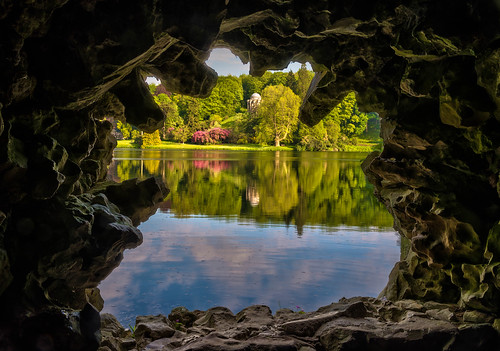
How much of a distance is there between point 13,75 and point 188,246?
5.06m

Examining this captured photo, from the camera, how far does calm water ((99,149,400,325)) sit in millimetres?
4996

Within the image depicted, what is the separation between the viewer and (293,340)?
3234 mm

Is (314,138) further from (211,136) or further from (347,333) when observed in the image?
(347,333)

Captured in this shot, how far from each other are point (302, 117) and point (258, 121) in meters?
37.0

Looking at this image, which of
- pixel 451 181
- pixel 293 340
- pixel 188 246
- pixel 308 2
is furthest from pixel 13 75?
pixel 188 246

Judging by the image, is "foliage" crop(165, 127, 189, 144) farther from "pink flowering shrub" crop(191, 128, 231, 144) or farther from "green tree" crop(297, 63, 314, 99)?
"green tree" crop(297, 63, 314, 99)

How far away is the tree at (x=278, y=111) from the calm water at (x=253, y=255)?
85.0 ft

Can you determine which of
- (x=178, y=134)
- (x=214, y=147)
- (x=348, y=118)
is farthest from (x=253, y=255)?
(x=348, y=118)

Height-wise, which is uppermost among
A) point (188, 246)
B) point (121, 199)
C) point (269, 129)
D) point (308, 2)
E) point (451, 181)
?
point (269, 129)

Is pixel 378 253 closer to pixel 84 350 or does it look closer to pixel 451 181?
pixel 451 181

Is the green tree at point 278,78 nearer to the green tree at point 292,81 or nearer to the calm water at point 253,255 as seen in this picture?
the green tree at point 292,81

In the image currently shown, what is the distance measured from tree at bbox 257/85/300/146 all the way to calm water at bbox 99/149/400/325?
2591 cm

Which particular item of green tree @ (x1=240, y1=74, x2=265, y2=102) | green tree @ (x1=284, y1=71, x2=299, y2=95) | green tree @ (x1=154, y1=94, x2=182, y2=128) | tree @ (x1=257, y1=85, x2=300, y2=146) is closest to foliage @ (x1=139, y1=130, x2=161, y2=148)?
green tree @ (x1=154, y1=94, x2=182, y2=128)

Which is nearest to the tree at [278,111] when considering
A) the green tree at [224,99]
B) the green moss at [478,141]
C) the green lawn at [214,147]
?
the green lawn at [214,147]
